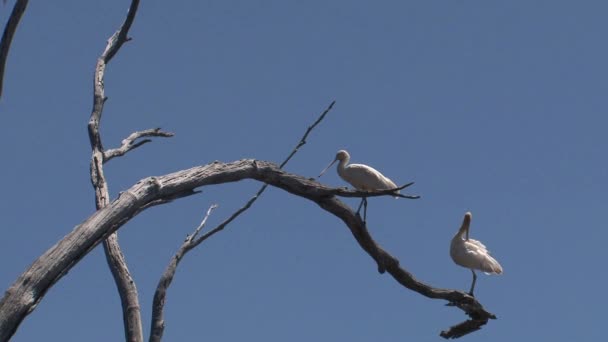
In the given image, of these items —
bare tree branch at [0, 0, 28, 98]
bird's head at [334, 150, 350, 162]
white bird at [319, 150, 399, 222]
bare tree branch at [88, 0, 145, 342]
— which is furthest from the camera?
bird's head at [334, 150, 350, 162]

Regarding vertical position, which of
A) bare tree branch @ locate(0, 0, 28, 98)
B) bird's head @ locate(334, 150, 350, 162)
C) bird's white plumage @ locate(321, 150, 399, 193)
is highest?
bird's head @ locate(334, 150, 350, 162)

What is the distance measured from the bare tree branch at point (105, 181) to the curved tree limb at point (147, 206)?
209 cm

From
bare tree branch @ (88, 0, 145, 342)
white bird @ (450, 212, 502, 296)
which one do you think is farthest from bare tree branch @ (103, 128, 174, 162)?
white bird @ (450, 212, 502, 296)

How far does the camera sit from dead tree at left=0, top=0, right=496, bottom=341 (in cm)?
779

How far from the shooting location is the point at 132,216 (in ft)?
28.9

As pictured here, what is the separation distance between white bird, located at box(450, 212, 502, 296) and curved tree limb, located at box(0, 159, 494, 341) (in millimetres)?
5302

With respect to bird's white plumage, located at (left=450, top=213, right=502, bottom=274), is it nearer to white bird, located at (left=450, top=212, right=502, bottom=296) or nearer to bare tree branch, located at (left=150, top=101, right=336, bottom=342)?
white bird, located at (left=450, top=212, right=502, bottom=296)

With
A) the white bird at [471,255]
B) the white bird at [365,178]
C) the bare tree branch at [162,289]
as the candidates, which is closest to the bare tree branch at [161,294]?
the bare tree branch at [162,289]

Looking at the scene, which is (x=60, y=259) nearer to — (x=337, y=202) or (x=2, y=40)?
(x=2, y=40)

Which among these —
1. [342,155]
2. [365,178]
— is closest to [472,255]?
[342,155]

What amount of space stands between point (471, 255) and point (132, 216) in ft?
31.8

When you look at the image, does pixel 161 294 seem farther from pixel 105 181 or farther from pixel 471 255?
pixel 471 255

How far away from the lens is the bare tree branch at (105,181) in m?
11.2

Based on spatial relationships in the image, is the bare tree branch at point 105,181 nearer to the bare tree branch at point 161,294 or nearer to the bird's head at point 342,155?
the bare tree branch at point 161,294
